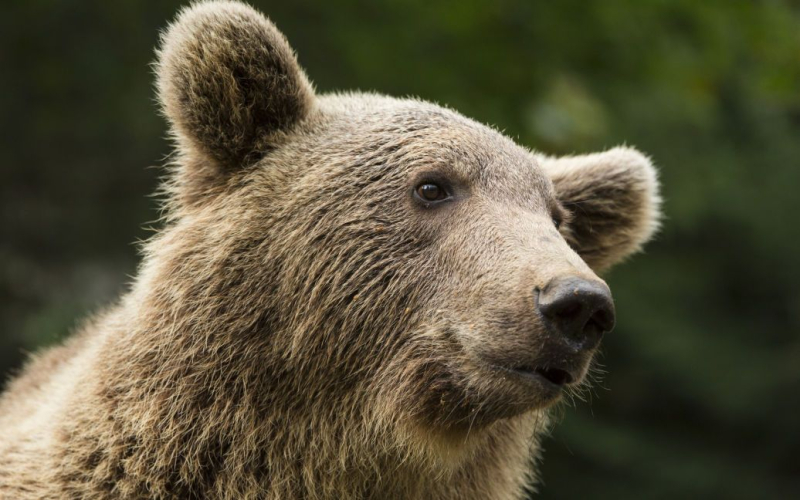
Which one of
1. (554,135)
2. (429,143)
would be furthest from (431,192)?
(554,135)

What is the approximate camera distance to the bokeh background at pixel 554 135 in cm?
1162

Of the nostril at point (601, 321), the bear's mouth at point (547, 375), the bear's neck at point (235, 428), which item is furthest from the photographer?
the bear's neck at point (235, 428)

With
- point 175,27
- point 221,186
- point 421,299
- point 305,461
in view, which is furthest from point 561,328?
point 175,27

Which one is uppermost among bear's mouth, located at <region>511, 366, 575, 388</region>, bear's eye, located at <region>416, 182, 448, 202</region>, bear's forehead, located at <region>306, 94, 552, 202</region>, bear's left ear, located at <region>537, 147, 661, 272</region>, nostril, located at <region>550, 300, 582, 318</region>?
bear's left ear, located at <region>537, 147, 661, 272</region>

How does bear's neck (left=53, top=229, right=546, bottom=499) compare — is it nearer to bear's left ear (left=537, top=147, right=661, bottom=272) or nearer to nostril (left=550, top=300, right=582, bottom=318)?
nostril (left=550, top=300, right=582, bottom=318)

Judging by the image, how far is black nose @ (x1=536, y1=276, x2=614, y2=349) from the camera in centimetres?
442

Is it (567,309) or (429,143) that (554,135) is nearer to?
(429,143)

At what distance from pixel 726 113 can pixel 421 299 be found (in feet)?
65.2

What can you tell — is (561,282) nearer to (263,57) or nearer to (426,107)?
(426,107)

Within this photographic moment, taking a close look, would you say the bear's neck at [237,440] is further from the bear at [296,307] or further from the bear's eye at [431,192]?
the bear's eye at [431,192]

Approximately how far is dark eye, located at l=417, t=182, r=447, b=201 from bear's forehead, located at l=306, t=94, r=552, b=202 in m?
0.10

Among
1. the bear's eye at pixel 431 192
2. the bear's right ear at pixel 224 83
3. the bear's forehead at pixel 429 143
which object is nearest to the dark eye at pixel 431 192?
the bear's eye at pixel 431 192

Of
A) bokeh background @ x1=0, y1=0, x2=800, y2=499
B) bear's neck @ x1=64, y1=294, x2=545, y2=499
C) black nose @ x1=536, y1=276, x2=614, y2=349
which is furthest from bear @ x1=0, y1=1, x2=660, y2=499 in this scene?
bokeh background @ x1=0, y1=0, x2=800, y2=499

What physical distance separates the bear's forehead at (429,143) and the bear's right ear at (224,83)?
345 millimetres
